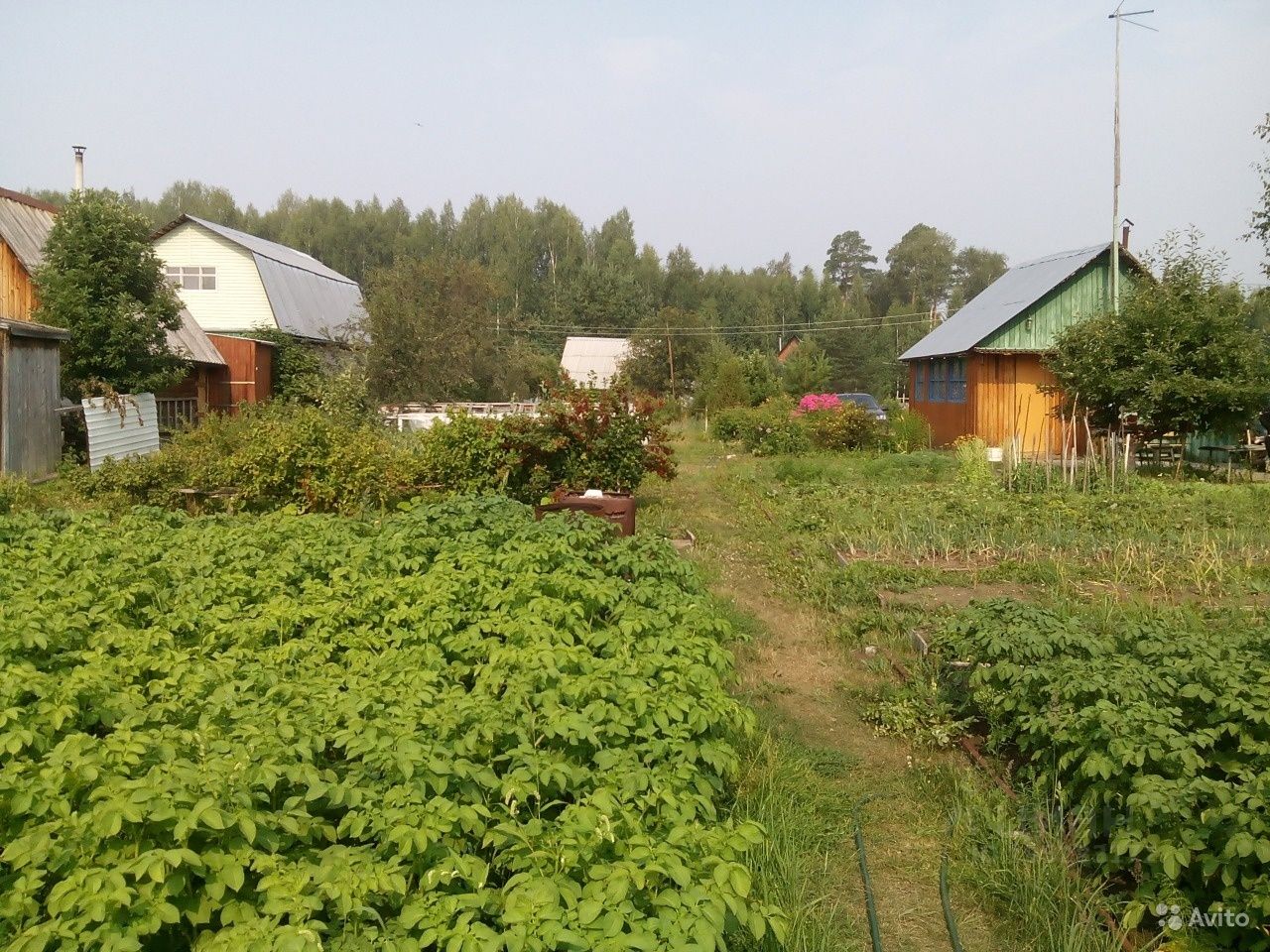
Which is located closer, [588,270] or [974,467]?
Result: [974,467]

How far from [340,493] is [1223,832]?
33.4ft

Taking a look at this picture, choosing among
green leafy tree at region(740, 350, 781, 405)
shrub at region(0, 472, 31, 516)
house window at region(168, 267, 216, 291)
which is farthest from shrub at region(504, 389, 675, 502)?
house window at region(168, 267, 216, 291)

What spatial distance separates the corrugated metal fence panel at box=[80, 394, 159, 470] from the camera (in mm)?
17402

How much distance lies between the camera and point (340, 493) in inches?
484

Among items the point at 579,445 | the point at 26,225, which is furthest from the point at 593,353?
the point at 579,445

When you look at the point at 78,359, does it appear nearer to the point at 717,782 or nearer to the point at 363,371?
the point at 363,371

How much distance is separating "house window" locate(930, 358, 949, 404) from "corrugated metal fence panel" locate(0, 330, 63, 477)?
19928 millimetres

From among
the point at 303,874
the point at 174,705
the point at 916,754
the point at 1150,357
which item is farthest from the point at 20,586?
the point at 1150,357

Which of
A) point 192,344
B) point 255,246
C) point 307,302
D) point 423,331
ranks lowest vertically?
point 192,344

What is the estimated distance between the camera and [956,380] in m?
26.0

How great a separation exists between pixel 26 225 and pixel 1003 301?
2227 cm

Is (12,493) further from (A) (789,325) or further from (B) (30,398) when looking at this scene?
(A) (789,325)

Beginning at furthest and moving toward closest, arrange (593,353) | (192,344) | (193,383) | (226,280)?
(593,353) → (226,280) → (193,383) → (192,344)

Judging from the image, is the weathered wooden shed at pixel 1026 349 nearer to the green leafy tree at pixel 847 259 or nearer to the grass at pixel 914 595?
the grass at pixel 914 595
